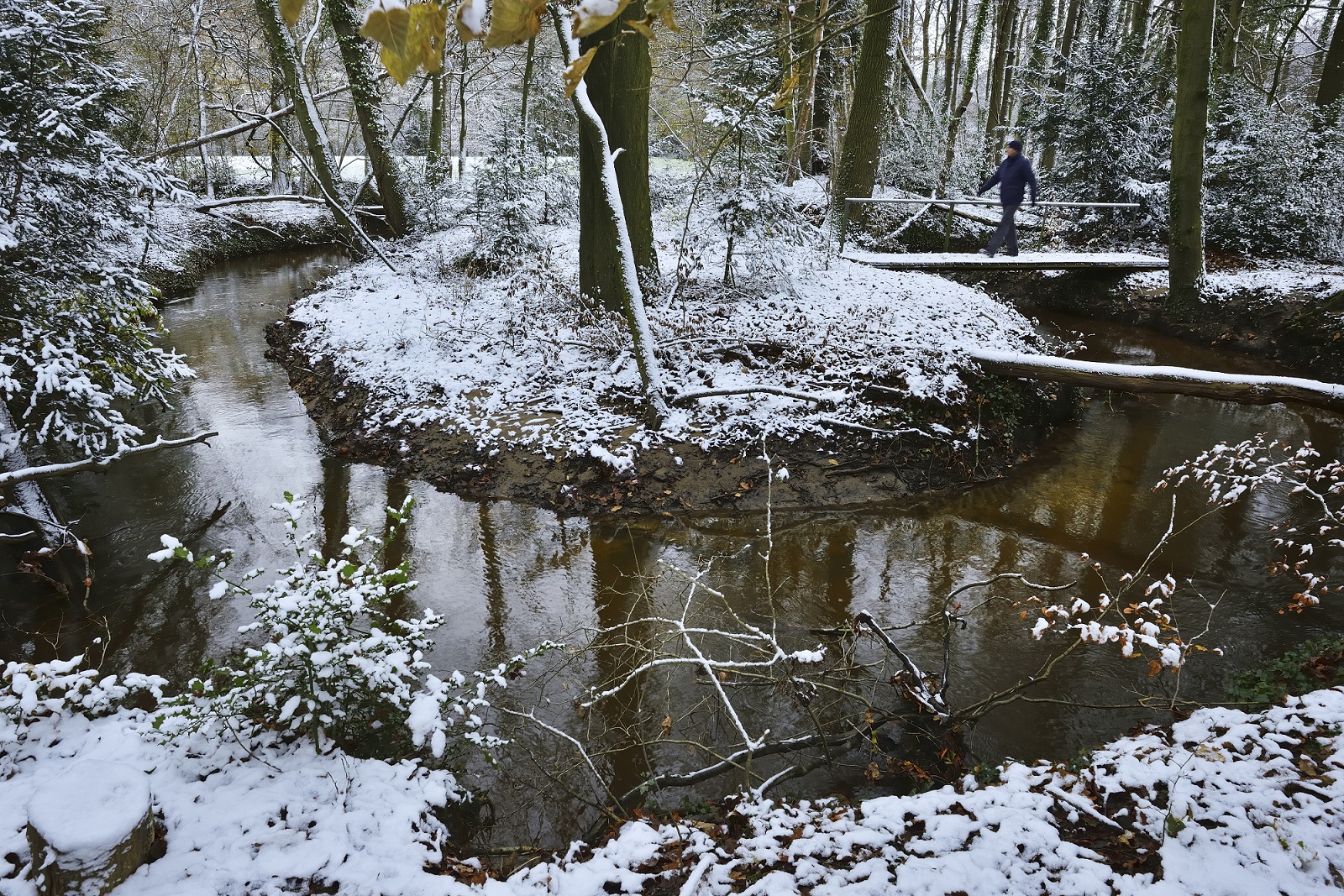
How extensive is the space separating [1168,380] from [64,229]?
9.84 m

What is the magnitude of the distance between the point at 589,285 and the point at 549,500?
10.7ft

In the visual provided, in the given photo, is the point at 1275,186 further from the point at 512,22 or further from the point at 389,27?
the point at 389,27

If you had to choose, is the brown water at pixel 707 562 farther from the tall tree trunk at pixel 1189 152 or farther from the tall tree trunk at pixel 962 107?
the tall tree trunk at pixel 962 107

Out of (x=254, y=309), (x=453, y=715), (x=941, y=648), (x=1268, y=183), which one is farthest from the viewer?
(x=254, y=309)

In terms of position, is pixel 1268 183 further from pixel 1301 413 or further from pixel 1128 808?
pixel 1128 808

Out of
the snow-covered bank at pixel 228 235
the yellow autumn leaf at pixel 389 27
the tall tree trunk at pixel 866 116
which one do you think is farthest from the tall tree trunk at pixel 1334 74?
the snow-covered bank at pixel 228 235

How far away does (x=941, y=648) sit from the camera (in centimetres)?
493

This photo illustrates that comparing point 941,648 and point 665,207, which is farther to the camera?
point 665,207

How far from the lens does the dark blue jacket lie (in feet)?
33.7

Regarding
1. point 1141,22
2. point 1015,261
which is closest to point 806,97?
point 1015,261

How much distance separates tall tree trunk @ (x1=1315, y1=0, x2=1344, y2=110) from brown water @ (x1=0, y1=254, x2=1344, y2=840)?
9.28 m

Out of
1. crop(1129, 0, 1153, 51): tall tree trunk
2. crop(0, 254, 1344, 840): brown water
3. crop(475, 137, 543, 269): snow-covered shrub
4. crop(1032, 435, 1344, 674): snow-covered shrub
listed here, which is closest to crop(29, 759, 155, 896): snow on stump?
crop(0, 254, 1344, 840): brown water

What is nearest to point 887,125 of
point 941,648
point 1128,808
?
point 941,648

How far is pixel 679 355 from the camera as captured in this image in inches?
319
